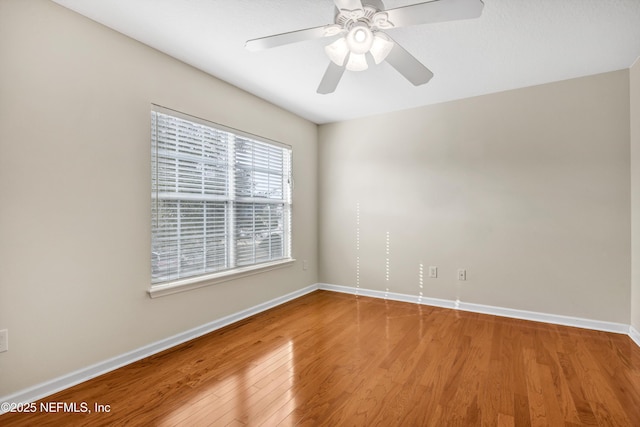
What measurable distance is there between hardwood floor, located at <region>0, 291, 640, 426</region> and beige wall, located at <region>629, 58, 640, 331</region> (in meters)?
0.34

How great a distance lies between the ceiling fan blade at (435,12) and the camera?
1376mm

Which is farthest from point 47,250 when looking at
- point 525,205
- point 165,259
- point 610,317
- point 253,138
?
point 610,317

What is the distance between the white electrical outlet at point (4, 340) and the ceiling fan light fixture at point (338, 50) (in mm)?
2433

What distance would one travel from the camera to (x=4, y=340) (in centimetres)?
171

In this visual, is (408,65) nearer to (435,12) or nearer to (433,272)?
(435,12)

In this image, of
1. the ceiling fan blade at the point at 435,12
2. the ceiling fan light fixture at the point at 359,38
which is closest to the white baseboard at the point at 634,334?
the ceiling fan blade at the point at 435,12

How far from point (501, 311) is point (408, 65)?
278 centimetres

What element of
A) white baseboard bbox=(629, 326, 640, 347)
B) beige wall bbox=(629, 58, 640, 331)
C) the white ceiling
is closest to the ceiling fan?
the white ceiling

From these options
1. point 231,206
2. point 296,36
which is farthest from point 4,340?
point 296,36

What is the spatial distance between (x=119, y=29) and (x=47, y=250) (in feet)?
5.22

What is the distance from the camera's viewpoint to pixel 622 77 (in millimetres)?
2785

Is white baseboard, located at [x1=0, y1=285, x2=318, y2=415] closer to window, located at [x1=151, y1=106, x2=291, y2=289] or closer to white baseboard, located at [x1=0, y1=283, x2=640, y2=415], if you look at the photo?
white baseboard, located at [x1=0, y1=283, x2=640, y2=415]

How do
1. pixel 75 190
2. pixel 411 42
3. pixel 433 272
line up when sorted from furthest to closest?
1. pixel 433 272
2. pixel 411 42
3. pixel 75 190

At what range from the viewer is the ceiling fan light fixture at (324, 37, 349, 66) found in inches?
69.6
